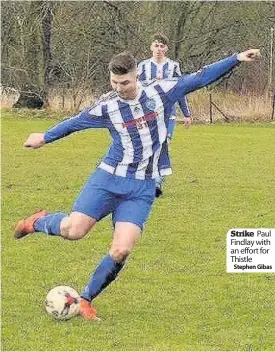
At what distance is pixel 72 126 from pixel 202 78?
1.02 m

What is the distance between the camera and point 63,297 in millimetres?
6469

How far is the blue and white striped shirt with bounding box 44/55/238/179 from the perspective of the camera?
6613mm

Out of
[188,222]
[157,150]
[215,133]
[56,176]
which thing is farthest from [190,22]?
[157,150]

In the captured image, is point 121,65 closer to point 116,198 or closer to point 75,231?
point 116,198

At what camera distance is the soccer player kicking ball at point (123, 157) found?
6.56 metres

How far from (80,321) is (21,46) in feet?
92.1

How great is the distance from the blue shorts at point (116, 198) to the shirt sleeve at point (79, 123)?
415 mm

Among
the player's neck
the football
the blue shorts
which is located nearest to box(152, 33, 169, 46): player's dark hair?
the player's neck

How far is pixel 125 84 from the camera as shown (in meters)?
6.36

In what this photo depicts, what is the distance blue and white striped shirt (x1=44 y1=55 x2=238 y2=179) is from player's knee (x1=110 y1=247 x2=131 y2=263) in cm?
57

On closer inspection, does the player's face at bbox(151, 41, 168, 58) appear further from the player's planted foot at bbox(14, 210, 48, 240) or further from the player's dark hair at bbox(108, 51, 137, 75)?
the player's dark hair at bbox(108, 51, 137, 75)

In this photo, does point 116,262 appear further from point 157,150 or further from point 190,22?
point 190,22
